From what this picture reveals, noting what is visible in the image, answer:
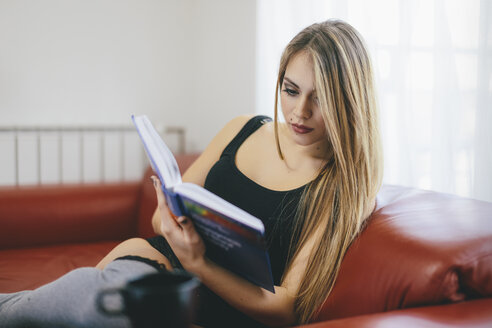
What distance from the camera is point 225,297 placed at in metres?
0.83

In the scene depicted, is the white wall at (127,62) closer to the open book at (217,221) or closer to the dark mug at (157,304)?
the open book at (217,221)

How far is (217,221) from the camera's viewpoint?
601 mm

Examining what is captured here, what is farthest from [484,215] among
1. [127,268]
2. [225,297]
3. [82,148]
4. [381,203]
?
[82,148]

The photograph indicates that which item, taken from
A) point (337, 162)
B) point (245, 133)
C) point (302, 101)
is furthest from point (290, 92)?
point (245, 133)

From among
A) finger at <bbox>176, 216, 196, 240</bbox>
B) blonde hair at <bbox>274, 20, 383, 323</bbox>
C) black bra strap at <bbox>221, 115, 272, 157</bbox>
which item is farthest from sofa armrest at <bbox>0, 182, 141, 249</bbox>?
finger at <bbox>176, 216, 196, 240</bbox>

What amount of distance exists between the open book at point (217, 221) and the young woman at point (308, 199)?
0.06 meters

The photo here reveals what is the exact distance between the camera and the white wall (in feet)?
7.34

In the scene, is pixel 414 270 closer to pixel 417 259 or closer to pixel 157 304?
pixel 417 259

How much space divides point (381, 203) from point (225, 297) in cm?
43

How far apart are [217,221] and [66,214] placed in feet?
4.28

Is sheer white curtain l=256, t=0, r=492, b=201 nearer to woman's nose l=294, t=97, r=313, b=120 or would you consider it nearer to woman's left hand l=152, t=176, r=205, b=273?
woman's nose l=294, t=97, r=313, b=120

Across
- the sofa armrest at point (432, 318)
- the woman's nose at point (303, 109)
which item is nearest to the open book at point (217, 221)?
the sofa armrest at point (432, 318)

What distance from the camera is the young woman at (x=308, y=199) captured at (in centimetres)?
83

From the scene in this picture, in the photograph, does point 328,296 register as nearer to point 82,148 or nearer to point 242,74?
point 242,74
